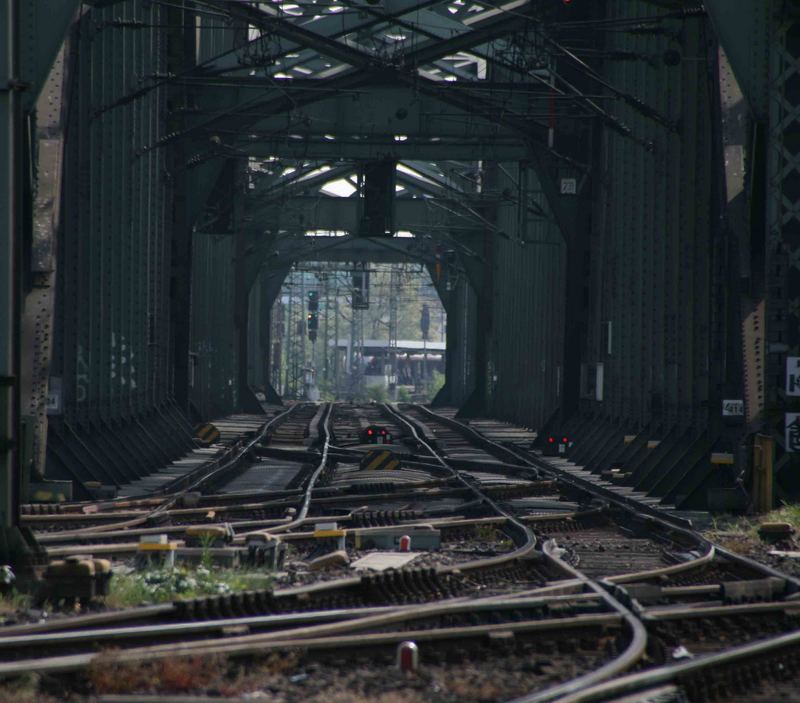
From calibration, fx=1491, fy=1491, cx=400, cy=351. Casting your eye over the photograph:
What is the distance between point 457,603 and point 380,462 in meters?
14.8

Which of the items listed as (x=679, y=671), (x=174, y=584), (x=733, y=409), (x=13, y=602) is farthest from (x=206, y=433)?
(x=679, y=671)

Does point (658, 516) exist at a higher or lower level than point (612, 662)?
lower

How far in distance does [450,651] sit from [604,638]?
0.80m

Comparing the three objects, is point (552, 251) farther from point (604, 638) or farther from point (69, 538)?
point (604, 638)

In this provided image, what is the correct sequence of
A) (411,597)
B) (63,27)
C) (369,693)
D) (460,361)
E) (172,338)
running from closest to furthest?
(369,693), (411,597), (63,27), (172,338), (460,361)

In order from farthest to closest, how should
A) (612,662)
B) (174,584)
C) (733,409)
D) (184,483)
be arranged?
(184,483)
(733,409)
(174,584)
(612,662)

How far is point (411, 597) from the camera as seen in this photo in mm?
8477

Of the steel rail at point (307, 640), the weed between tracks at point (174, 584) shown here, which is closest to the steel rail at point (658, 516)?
the steel rail at point (307, 640)

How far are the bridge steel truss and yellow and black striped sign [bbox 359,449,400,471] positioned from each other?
10.7 feet

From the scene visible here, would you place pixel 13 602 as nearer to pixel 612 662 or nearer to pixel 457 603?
pixel 457 603

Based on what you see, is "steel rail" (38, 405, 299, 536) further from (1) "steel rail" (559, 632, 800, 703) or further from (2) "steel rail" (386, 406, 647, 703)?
(1) "steel rail" (559, 632, 800, 703)

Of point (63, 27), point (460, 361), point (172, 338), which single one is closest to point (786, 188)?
point (63, 27)

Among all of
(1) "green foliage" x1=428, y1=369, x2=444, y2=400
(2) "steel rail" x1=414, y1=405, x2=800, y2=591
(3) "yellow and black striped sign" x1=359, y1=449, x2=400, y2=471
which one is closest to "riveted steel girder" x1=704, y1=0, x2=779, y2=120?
(2) "steel rail" x1=414, y1=405, x2=800, y2=591

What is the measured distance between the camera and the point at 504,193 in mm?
34656
